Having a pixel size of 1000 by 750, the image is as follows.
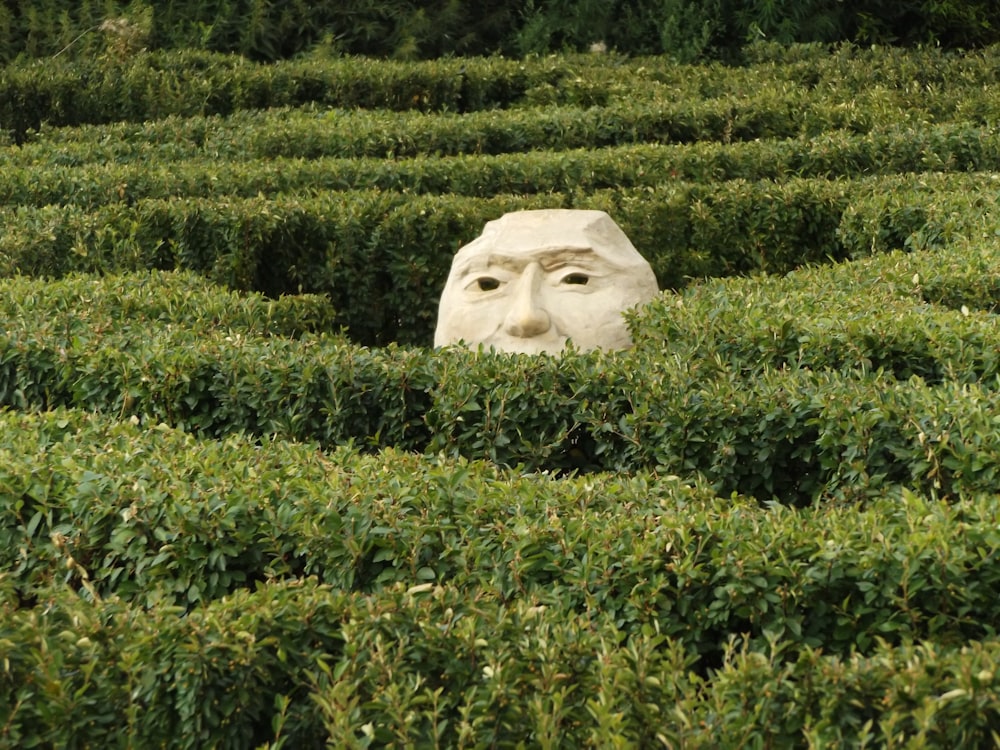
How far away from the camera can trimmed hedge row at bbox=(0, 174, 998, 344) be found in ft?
36.0

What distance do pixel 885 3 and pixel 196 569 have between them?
17763mm

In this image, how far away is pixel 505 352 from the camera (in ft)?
27.6

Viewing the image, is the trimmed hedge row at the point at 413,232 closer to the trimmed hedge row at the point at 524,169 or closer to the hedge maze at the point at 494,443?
the hedge maze at the point at 494,443

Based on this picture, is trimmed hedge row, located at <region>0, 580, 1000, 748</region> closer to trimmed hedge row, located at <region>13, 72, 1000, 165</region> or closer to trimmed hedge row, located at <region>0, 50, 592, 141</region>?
trimmed hedge row, located at <region>13, 72, 1000, 165</region>

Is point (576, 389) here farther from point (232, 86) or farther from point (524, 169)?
point (232, 86)

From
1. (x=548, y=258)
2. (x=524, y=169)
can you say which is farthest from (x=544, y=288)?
(x=524, y=169)

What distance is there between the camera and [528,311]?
8.52m

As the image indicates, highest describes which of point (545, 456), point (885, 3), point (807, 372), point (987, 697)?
point (987, 697)

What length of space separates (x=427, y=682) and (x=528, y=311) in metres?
3.88

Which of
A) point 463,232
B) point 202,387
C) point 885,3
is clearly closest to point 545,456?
point 202,387

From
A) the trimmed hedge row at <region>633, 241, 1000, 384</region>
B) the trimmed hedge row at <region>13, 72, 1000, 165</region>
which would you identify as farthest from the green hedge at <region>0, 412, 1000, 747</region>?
the trimmed hedge row at <region>13, 72, 1000, 165</region>

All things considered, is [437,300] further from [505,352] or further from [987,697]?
[987,697]

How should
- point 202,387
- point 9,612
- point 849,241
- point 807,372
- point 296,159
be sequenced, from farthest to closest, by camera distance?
point 296,159 < point 849,241 < point 202,387 < point 807,372 < point 9,612

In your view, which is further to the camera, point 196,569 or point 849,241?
point 849,241
